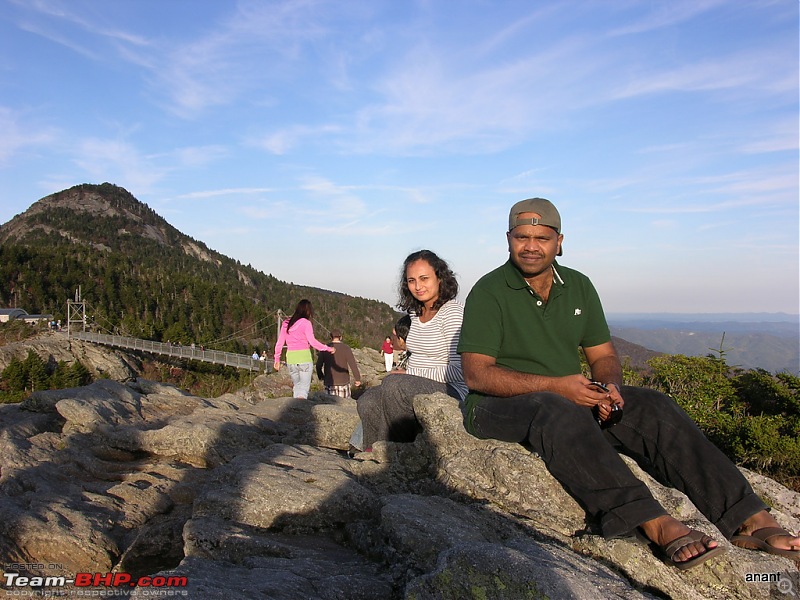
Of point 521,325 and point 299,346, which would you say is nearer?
point 521,325

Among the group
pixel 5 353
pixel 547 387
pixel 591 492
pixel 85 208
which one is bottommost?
pixel 5 353

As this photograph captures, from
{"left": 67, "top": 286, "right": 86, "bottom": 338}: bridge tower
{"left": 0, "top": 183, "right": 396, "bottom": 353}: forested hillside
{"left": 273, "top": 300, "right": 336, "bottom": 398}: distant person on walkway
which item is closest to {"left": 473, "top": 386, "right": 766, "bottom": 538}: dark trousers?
{"left": 273, "top": 300, "right": 336, "bottom": 398}: distant person on walkway

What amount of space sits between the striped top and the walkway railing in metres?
24.3

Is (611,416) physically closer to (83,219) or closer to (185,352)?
(185,352)

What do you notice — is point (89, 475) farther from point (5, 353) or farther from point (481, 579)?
point (5, 353)

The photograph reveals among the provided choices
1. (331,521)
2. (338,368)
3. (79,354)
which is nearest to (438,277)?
(331,521)

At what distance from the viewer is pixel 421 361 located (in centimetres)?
471

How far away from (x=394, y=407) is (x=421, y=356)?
1.69 feet

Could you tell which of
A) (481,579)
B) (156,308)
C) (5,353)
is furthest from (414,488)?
(156,308)

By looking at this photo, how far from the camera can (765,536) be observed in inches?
106

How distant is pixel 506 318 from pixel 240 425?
3600 mm

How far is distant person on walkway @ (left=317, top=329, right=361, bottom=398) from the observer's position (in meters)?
10.4

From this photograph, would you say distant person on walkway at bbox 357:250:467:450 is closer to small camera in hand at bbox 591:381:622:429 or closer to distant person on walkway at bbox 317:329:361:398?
small camera in hand at bbox 591:381:622:429

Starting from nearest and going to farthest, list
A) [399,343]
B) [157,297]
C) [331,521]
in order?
[331,521], [399,343], [157,297]
